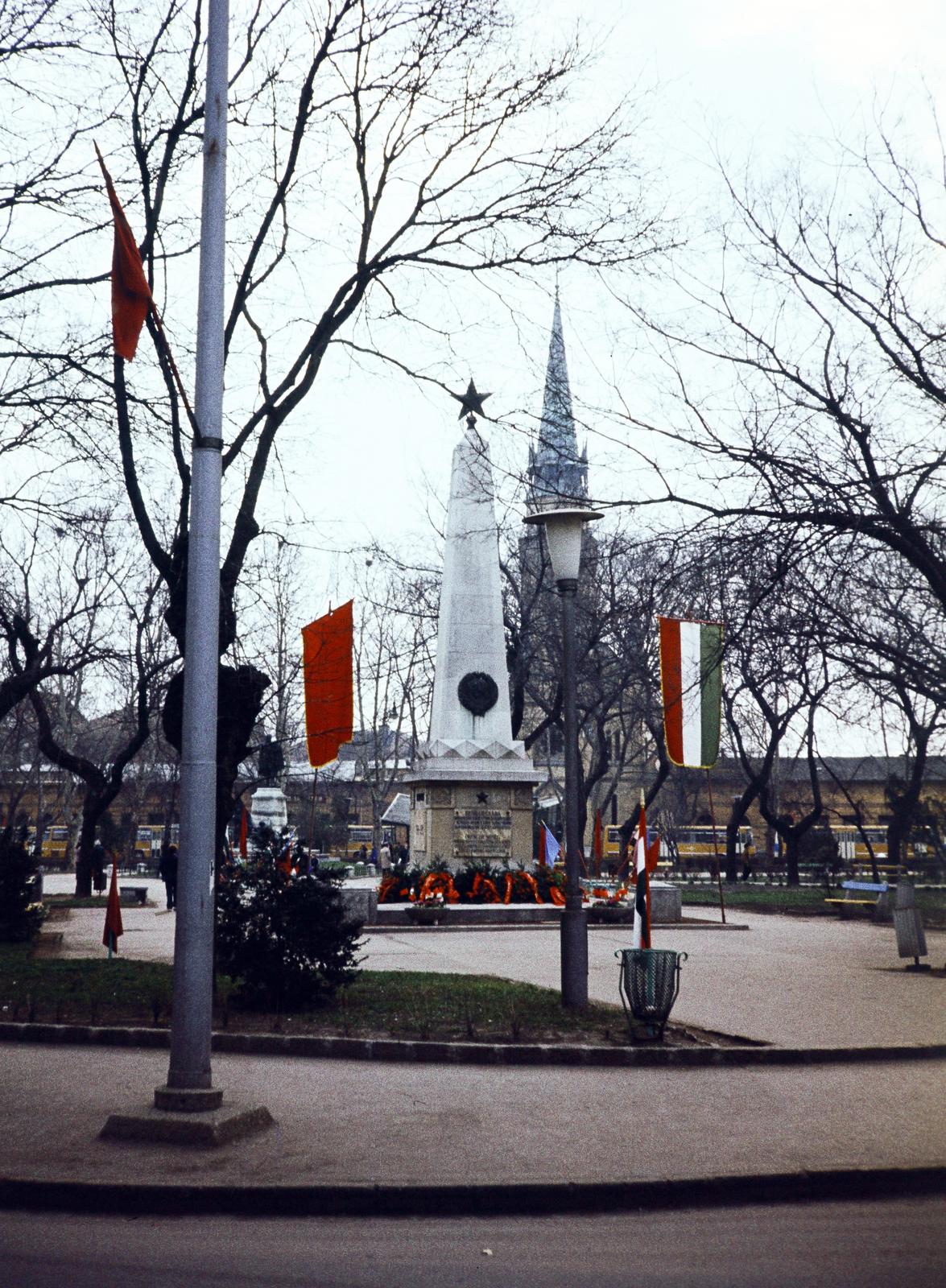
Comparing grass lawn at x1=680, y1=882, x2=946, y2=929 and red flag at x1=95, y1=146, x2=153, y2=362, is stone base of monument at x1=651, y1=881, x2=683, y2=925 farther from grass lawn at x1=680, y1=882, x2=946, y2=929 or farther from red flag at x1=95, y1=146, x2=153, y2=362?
red flag at x1=95, y1=146, x2=153, y2=362

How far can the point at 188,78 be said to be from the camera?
14945 millimetres

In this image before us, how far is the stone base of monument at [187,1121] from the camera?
737 cm

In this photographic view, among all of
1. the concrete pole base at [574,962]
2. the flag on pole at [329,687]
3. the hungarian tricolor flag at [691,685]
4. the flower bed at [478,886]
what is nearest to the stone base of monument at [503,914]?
the flower bed at [478,886]

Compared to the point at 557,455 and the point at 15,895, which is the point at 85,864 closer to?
the point at 15,895

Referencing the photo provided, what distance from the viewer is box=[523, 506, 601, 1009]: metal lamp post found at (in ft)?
40.9

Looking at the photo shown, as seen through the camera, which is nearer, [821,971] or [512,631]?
[821,971]

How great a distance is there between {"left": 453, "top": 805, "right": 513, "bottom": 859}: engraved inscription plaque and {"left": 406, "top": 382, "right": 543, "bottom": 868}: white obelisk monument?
0.02 m

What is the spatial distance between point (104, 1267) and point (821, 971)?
1317 cm

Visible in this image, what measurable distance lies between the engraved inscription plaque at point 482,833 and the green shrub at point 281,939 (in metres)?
15.8

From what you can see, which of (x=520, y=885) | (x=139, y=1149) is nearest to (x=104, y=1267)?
(x=139, y=1149)

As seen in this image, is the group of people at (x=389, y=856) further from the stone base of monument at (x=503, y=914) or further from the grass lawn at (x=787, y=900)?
the stone base of monument at (x=503, y=914)

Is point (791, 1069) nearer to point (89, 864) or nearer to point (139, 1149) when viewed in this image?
point (139, 1149)

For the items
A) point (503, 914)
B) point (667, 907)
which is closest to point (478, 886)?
point (503, 914)

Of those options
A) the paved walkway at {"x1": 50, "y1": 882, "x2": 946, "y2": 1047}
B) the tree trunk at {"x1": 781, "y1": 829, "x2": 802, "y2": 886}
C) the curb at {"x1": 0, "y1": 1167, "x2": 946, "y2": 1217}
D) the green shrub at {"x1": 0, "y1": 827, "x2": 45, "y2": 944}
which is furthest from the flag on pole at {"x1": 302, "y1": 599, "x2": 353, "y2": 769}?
the tree trunk at {"x1": 781, "y1": 829, "x2": 802, "y2": 886}
